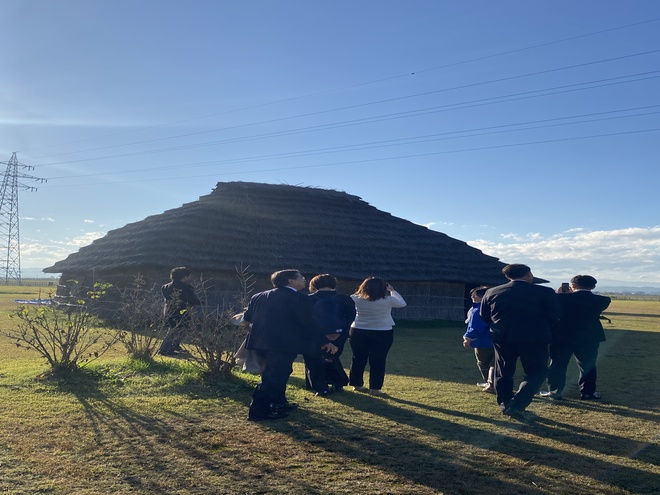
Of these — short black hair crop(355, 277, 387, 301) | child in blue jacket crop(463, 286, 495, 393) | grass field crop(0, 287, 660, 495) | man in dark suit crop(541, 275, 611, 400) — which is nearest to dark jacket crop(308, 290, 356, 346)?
short black hair crop(355, 277, 387, 301)

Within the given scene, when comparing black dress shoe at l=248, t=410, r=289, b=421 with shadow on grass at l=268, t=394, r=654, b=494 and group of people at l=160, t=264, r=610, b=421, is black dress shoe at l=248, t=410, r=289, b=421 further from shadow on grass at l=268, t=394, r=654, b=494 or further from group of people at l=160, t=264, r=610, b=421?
shadow on grass at l=268, t=394, r=654, b=494

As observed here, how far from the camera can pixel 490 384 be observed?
7988 millimetres

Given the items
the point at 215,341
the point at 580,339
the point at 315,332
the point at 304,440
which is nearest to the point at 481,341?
the point at 580,339

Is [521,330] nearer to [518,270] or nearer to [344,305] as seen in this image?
[518,270]

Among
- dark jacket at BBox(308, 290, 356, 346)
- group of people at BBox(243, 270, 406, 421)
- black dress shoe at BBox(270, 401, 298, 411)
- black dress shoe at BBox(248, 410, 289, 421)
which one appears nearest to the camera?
black dress shoe at BBox(248, 410, 289, 421)

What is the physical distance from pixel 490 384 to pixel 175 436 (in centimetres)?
449

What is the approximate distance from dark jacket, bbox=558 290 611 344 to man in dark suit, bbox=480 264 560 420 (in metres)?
1.30

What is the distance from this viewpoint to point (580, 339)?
7.60m

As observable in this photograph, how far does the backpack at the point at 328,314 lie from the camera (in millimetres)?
7289

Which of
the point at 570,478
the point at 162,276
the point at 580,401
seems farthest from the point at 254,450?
the point at 162,276

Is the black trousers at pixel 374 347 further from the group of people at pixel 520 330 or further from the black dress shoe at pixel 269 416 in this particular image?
the black dress shoe at pixel 269 416

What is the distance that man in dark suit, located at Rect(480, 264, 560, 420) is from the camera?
623 centimetres

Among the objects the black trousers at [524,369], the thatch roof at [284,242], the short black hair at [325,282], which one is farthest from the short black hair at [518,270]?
the thatch roof at [284,242]

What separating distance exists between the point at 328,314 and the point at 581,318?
327 centimetres
